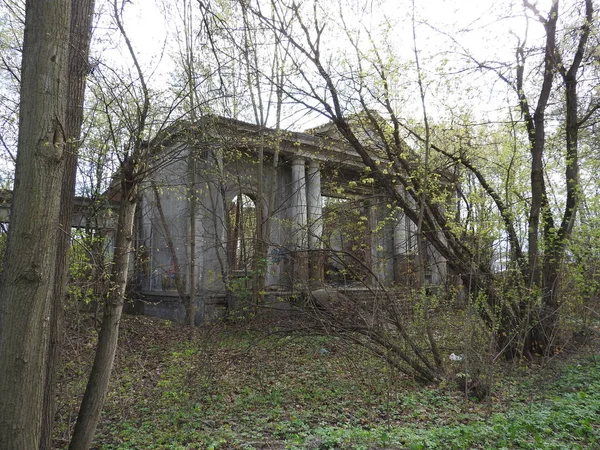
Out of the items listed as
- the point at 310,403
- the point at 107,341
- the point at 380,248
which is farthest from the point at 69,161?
the point at 380,248

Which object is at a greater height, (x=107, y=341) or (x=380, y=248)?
(x=380, y=248)

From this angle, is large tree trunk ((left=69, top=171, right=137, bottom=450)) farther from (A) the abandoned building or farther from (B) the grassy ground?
(A) the abandoned building

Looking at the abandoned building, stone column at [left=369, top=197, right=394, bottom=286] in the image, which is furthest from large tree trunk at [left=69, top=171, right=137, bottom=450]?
stone column at [left=369, top=197, right=394, bottom=286]

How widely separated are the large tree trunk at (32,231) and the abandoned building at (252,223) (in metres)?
5.34

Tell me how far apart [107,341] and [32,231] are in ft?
6.88

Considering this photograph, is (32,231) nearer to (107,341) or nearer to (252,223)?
(107,341)

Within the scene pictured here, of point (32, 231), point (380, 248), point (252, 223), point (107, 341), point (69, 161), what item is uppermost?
point (252, 223)

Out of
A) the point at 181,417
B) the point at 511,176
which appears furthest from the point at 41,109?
the point at 511,176

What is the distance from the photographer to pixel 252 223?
1514 centimetres

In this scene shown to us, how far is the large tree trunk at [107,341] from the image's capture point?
453 centimetres

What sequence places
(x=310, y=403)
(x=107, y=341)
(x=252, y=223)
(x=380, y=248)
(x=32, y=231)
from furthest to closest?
(x=252, y=223) < (x=380, y=248) < (x=310, y=403) < (x=107, y=341) < (x=32, y=231)

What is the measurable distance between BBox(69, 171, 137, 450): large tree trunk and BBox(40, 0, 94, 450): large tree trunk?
19.7 inches

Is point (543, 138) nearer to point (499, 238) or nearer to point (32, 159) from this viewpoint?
point (499, 238)

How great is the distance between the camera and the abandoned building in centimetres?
960
